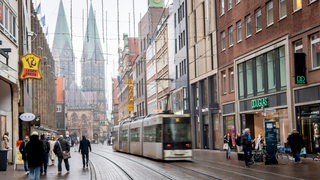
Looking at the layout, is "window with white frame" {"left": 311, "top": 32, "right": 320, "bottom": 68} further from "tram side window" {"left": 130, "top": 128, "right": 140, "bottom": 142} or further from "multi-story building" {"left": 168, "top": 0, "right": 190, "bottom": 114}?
"multi-story building" {"left": 168, "top": 0, "right": 190, "bottom": 114}

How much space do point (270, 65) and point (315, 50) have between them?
662 centimetres

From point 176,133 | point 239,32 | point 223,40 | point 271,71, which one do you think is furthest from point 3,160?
point 223,40

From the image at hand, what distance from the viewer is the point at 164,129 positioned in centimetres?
3206

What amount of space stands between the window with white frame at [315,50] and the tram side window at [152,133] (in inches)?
367

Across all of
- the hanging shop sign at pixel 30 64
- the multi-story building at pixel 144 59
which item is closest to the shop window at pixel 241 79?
the hanging shop sign at pixel 30 64

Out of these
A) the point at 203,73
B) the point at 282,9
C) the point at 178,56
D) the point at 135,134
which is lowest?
the point at 135,134

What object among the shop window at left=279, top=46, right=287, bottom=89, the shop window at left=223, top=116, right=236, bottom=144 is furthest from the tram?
the shop window at left=223, top=116, right=236, bottom=144

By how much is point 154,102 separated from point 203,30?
1271 inches

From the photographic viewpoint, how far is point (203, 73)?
51.8 meters

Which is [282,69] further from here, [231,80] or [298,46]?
[231,80]

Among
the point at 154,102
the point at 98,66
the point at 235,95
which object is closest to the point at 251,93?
the point at 235,95

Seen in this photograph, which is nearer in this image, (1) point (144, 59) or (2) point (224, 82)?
(2) point (224, 82)

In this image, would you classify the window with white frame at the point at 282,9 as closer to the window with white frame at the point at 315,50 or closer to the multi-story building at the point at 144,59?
the window with white frame at the point at 315,50

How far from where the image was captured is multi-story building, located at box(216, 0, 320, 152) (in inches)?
1181
